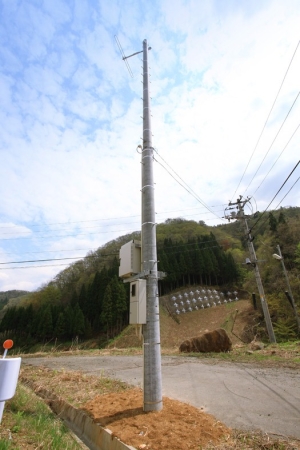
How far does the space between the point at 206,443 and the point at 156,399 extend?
0.99 metres

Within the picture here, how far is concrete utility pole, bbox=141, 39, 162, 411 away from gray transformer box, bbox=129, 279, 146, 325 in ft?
0.31

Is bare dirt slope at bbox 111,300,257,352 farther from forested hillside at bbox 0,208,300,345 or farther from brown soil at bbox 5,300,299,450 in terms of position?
brown soil at bbox 5,300,299,450

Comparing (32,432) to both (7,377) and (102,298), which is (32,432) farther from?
(102,298)

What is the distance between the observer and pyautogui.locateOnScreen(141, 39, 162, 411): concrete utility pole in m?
3.32

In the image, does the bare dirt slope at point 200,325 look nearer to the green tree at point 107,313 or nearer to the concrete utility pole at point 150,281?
the green tree at point 107,313

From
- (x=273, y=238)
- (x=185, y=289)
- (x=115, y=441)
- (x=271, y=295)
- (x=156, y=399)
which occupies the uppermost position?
(x=273, y=238)

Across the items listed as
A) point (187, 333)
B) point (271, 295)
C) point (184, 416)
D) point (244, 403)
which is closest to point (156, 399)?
point (184, 416)

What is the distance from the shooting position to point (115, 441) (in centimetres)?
263

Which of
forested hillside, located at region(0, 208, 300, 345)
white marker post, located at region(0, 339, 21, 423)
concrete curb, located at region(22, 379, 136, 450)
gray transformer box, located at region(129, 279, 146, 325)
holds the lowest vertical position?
concrete curb, located at region(22, 379, 136, 450)

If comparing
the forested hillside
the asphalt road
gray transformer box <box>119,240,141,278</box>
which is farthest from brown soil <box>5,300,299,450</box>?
the forested hillside

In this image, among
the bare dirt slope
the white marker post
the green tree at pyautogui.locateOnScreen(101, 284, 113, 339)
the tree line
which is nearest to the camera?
the white marker post

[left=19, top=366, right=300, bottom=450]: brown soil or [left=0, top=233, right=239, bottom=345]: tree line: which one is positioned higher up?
[left=0, top=233, right=239, bottom=345]: tree line

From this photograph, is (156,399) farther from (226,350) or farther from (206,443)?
(226,350)

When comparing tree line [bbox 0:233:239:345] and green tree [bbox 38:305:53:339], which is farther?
green tree [bbox 38:305:53:339]
